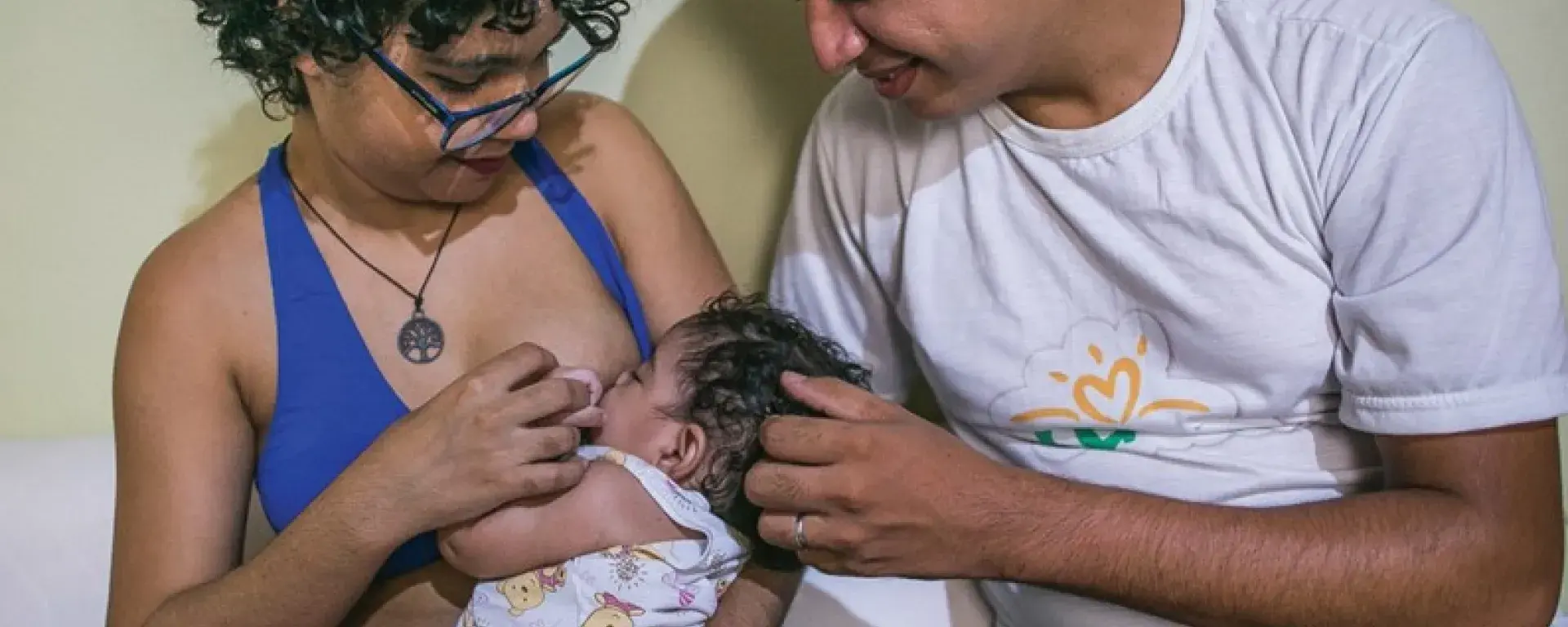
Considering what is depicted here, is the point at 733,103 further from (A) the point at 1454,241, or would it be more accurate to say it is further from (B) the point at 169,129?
(A) the point at 1454,241

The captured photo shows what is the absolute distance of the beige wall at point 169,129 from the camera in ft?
5.67

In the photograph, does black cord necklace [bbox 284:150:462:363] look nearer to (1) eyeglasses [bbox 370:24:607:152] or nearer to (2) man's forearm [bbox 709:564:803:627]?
(1) eyeglasses [bbox 370:24:607:152]

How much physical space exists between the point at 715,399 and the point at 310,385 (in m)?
Result: 0.47

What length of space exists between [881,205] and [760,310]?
9.2 inches

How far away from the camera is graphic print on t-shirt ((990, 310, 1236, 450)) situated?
1365 mm

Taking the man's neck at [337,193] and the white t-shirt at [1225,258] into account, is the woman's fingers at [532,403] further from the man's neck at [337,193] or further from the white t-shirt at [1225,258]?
the white t-shirt at [1225,258]

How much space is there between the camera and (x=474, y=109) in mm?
1244

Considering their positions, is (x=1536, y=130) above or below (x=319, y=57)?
below

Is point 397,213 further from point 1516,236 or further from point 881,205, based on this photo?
point 1516,236

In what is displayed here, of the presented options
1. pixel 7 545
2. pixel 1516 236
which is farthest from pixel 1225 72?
pixel 7 545

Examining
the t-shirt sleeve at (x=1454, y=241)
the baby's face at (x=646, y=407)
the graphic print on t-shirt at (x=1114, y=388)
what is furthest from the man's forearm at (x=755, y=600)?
the t-shirt sleeve at (x=1454, y=241)

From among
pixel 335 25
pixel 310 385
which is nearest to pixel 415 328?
pixel 310 385

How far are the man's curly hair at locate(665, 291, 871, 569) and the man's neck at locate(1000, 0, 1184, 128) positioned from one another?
15.5 inches

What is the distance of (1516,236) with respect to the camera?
115cm
